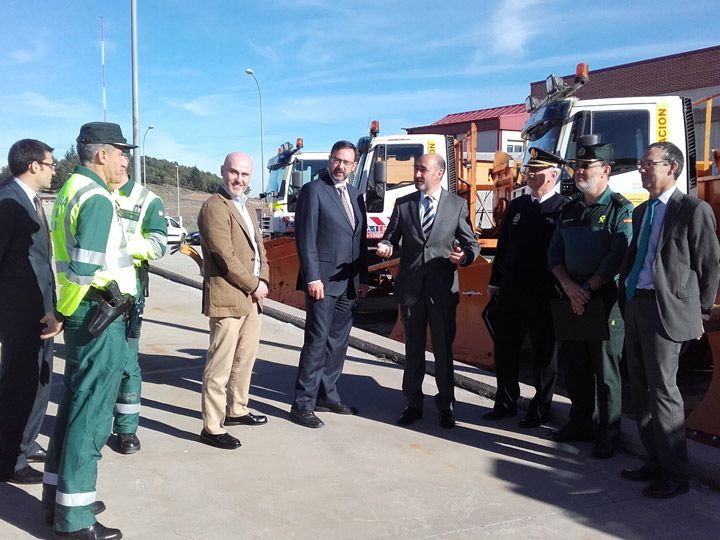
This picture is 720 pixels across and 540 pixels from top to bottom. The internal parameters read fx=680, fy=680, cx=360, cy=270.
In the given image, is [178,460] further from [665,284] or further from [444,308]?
[665,284]

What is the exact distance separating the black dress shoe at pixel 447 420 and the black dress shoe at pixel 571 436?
2.24 ft

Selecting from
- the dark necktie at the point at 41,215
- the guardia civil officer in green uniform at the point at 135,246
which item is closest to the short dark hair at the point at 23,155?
the dark necktie at the point at 41,215

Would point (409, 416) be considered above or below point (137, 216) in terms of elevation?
below

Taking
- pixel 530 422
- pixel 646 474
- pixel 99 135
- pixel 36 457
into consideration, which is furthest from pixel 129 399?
pixel 646 474

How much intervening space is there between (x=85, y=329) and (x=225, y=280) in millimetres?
1352

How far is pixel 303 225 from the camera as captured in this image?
4.90 m

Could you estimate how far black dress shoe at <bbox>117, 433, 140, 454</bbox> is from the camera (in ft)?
13.9

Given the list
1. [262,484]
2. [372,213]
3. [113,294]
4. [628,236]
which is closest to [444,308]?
[628,236]

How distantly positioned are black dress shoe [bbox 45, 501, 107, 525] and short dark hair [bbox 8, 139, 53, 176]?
191cm

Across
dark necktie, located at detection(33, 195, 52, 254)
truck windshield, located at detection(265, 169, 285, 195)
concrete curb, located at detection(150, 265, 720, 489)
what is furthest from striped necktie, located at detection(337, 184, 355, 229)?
truck windshield, located at detection(265, 169, 285, 195)

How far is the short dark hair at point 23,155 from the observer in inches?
153

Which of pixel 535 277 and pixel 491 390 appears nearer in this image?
pixel 535 277

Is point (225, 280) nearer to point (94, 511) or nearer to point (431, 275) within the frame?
point (431, 275)

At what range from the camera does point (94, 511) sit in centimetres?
329
